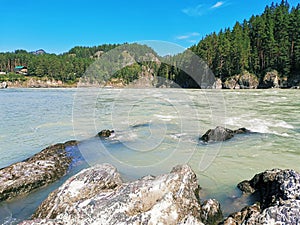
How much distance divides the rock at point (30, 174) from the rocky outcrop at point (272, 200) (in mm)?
5390

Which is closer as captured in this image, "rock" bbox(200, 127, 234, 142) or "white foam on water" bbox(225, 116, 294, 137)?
"rock" bbox(200, 127, 234, 142)

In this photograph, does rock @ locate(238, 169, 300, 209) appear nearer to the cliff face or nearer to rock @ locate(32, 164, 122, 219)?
rock @ locate(32, 164, 122, 219)

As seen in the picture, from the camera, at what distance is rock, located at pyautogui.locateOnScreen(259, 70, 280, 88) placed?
205ft

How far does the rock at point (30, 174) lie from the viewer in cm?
642

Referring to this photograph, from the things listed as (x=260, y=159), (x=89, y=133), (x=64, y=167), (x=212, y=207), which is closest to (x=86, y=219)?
(x=212, y=207)

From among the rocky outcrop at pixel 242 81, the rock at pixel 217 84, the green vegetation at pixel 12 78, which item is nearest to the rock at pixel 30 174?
the rocky outcrop at pixel 242 81

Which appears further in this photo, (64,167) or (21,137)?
(21,137)

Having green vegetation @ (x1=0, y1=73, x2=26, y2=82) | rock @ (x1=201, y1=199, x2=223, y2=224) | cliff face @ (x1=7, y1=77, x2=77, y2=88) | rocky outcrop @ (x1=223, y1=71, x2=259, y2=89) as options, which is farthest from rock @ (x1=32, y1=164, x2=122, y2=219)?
green vegetation @ (x1=0, y1=73, x2=26, y2=82)

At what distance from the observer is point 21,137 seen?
523 inches

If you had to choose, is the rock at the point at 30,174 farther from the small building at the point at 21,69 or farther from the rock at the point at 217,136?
the small building at the point at 21,69

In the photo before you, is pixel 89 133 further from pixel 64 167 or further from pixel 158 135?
pixel 64 167

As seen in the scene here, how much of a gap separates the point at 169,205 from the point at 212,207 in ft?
4.14

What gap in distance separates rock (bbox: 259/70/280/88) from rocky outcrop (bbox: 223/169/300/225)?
64772mm

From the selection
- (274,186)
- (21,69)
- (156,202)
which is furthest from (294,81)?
(21,69)
